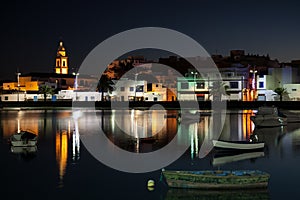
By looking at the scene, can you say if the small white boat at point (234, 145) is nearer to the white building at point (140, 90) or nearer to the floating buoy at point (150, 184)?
the floating buoy at point (150, 184)

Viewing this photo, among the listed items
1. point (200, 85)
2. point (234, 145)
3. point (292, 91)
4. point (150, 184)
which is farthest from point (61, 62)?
point (150, 184)

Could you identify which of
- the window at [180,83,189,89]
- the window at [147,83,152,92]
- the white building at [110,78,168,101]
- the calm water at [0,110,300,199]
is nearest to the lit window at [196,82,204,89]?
the window at [180,83,189,89]

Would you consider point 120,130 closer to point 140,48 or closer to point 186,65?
point 186,65

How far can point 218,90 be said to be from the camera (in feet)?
249

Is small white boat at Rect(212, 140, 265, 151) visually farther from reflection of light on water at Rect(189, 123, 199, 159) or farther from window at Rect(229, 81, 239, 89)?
window at Rect(229, 81, 239, 89)

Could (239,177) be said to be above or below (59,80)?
below

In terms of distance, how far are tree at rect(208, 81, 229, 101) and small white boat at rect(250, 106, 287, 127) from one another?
35.8 m

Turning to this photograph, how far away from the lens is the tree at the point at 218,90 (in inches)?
2995

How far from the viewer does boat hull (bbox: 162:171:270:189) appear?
47.6 feet

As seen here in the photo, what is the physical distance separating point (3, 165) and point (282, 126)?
26962 millimetres

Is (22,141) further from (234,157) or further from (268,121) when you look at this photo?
(268,121)

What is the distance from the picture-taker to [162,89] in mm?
88000

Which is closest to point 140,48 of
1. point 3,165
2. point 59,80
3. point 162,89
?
point 59,80

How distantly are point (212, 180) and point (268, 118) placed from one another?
83.0 feet
